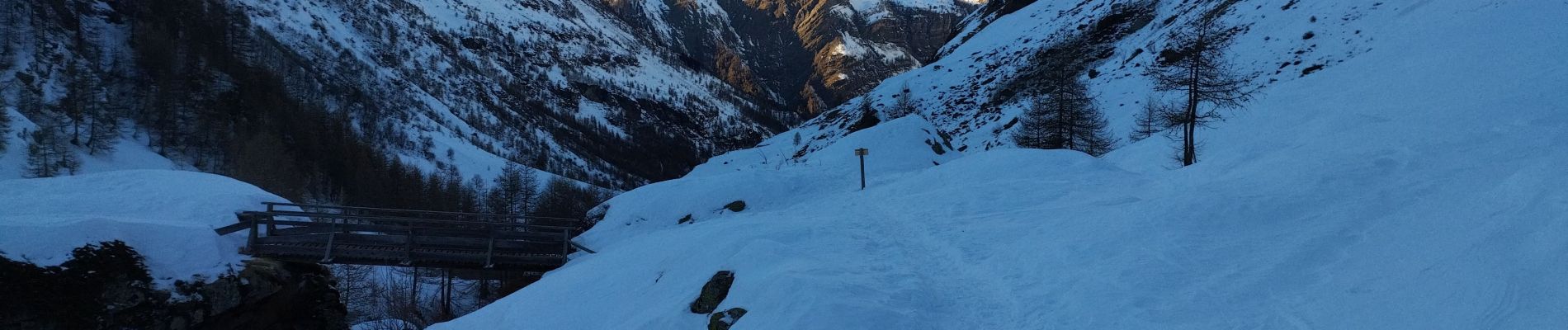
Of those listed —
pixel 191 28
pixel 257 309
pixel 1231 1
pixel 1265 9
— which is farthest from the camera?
pixel 191 28

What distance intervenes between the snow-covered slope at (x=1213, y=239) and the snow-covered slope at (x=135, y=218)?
813 cm

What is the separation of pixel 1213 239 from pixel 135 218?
23818mm

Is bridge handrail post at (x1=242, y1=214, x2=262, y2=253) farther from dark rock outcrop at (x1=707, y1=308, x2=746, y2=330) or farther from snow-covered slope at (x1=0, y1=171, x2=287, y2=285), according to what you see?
dark rock outcrop at (x1=707, y1=308, x2=746, y2=330)

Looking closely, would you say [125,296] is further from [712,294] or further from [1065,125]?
[1065,125]

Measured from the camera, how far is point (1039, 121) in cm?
3334

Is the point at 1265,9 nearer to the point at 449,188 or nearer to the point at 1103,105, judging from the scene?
the point at 1103,105

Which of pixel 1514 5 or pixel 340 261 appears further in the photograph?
pixel 1514 5

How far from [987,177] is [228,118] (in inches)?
4216

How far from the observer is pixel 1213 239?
31.8ft

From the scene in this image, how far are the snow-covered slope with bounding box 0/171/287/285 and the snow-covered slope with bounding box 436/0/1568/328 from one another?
26.7ft

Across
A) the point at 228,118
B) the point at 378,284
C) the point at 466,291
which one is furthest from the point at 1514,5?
the point at 228,118

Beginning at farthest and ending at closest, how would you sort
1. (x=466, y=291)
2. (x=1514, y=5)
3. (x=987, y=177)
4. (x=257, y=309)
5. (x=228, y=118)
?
(x=228, y=118)
(x=466, y=291)
(x=1514, y=5)
(x=987, y=177)
(x=257, y=309)

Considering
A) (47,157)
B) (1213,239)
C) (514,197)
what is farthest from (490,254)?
(47,157)


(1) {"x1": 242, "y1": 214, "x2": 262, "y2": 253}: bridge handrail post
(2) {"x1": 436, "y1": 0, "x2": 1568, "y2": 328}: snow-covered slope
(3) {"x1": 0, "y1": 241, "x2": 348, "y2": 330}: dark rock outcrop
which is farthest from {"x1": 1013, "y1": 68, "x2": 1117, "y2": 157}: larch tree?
(1) {"x1": 242, "y1": 214, "x2": 262, "y2": 253}: bridge handrail post
